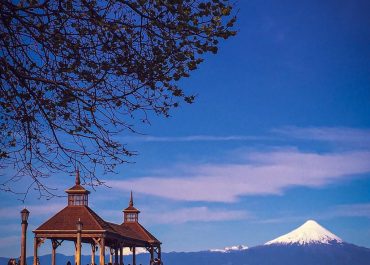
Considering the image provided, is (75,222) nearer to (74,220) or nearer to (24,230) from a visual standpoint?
(74,220)

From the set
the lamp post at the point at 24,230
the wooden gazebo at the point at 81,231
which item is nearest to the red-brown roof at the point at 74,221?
the wooden gazebo at the point at 81,231

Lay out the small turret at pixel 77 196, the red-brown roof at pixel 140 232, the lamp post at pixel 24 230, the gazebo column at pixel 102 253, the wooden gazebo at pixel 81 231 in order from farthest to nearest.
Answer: the red-brown roof at pixel 140 232 < the small turret at pixel 77 196 < the wooden gazebo at pixel 81 231 < the gazebo column at pixel 102 253 < the lamp post at pixel 24 230

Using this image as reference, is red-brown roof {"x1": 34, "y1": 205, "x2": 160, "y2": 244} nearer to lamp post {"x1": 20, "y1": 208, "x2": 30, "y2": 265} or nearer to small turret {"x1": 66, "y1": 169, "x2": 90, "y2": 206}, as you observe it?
small turret {"x1": 66, "y1": 169, "x2": 90, "y2": 206}

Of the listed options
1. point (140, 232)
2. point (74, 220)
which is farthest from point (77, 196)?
point (140, 232)

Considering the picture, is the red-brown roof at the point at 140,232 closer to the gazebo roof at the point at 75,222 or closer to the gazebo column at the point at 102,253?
the gazebo roof at the point at 75,222

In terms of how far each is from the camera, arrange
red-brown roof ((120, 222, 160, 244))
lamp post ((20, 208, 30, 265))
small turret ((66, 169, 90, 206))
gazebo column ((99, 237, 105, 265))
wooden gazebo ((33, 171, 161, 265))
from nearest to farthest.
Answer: lamp post ((20, 208, 30, 265)) → gazebo column ((99, 237, 105, 265)) → wooden gazebo ((33, 171, 161, 265)) → small turret ((66, 169, 90, 206)) → red-brown roof ((120, 222, 160, 244))

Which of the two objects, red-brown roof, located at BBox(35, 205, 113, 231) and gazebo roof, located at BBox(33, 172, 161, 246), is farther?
red-brown roof, located at BBox(35, 205, 113, 231)

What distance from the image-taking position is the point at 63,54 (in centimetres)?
1088

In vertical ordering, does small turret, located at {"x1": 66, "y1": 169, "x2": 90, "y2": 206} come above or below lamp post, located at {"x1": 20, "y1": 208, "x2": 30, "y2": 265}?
above

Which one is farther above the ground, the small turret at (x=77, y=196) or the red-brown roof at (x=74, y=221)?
the small turret at (x=77, y=196)

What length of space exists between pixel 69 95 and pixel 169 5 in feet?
8.70

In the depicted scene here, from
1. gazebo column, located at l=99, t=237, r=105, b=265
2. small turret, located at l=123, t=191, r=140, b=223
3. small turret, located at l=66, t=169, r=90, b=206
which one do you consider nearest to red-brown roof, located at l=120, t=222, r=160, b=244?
small turret, located at l=123, t=191, r=140, b=223

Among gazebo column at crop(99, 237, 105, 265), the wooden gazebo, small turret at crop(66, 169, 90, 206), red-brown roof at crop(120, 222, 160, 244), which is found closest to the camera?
gazebo column at crop(99, 237, 105, 265)

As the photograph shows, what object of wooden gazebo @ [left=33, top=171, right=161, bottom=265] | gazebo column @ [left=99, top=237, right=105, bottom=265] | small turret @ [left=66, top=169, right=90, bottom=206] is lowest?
gazebo column @ [left=99, top=237, right=105, bottom=265]
